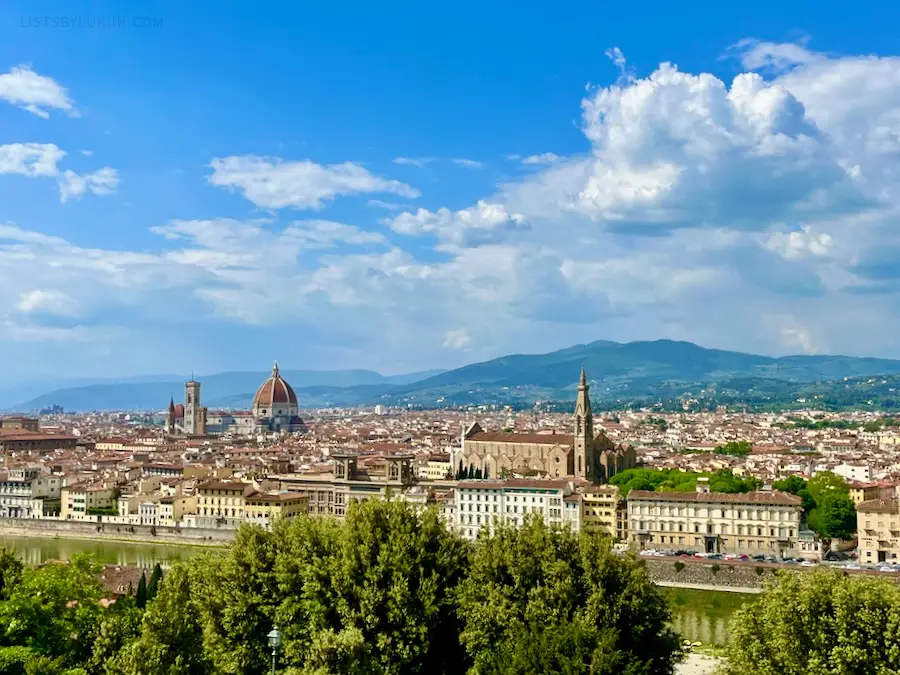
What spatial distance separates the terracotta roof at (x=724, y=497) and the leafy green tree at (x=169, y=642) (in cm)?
2736

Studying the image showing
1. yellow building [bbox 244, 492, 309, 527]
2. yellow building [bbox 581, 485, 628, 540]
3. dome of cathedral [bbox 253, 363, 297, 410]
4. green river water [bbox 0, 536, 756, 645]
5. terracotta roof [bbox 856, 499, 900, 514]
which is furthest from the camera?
dome of cathedral [bbox 253, 363, 297, 410]

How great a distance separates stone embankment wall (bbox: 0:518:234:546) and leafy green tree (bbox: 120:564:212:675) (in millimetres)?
29620

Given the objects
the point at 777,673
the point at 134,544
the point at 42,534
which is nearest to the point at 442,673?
the point at 777,673

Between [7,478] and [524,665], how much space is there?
4798 centimetres

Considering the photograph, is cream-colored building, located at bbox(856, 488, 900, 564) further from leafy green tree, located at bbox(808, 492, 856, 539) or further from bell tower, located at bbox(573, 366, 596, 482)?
bell tower, located at bbox(573, 366, 596, 482)

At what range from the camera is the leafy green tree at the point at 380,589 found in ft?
59.2

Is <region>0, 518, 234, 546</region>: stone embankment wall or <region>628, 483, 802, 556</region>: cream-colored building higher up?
<region>628, 483, 802, 556</region>: cream-colored building

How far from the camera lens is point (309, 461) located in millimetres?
72062

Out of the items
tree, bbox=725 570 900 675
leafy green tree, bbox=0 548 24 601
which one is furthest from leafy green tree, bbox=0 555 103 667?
tree, bbox=725 570 900 675

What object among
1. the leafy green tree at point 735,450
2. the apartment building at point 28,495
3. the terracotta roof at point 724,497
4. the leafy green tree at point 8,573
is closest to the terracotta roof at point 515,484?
the terracotta roof at point 724,497

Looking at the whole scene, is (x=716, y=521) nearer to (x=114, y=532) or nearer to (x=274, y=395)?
(x=114, y=532)

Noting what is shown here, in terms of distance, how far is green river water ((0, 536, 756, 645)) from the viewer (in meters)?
30.0

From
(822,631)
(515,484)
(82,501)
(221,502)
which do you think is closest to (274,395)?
(82,501)

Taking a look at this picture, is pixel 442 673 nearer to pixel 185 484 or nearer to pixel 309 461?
pixel 185 484
